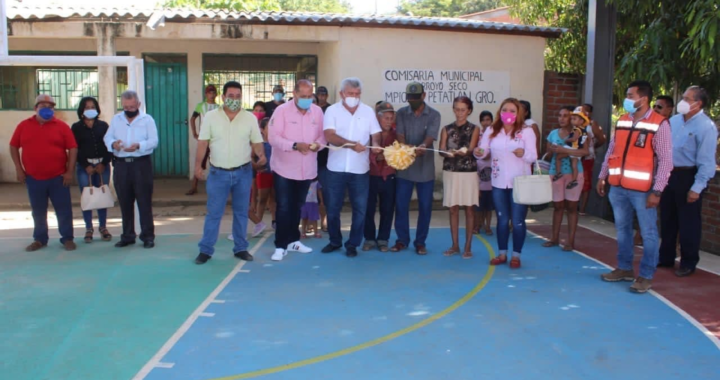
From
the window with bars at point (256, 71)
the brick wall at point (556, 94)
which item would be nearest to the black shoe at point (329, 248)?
the brick wall at point (556, 94)

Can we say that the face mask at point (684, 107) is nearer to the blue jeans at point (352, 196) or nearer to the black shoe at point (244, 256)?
the blue jeans at point (352, 196)

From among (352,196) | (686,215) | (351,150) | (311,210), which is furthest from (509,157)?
(311,210)

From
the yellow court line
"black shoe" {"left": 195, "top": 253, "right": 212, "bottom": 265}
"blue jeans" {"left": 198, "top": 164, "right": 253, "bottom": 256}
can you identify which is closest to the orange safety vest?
the yellow court line

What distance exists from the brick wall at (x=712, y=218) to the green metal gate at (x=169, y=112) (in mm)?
9837

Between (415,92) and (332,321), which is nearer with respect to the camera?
(332,321)

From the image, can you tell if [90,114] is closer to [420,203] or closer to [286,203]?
[286,203]

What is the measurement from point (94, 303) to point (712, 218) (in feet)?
24.0

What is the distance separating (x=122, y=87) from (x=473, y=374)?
11.6 metres

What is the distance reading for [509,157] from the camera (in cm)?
743

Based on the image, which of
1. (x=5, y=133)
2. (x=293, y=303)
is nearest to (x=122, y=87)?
(x=5, y=133)

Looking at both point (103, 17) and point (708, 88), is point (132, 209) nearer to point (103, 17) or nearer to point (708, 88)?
point (103, 17)

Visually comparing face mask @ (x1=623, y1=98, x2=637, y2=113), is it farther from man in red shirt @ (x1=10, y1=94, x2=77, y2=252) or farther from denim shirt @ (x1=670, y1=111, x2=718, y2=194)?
man in red shirt @ (x1=10, y1=94, x2=77, y2=252)

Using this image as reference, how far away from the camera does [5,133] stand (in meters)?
13.8

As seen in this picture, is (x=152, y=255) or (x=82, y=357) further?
(x=152, y=255)
